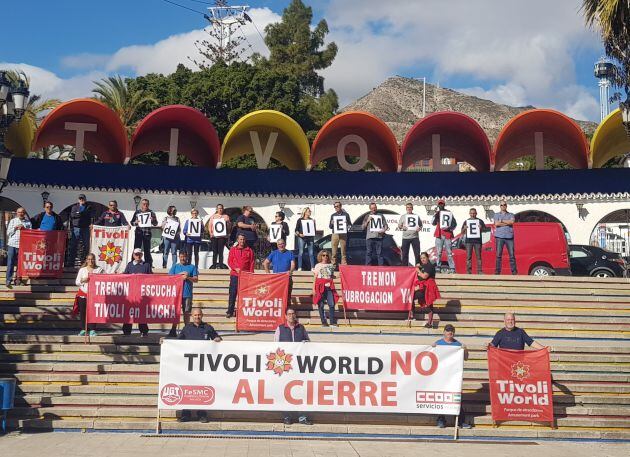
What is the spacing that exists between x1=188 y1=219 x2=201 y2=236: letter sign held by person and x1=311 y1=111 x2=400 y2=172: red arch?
30.7ft

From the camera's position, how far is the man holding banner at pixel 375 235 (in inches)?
765

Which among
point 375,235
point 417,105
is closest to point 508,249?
point 375,235

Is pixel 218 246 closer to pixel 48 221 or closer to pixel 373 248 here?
pixel 373 248

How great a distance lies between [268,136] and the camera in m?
29.8

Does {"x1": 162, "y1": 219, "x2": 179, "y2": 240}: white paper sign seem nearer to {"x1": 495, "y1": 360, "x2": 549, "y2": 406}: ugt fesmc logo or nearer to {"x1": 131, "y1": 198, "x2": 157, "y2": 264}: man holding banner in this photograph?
{"x1": 131, "y1": 198, "x2": 157, "y2": 264}: man holding banner

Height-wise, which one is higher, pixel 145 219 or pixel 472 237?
pixel 145 219

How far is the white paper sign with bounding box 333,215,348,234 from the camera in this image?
1975cm

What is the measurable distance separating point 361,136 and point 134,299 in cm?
1688

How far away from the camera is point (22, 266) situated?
57.9 feet

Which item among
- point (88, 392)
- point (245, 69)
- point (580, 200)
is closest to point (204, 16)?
point (245, 69)

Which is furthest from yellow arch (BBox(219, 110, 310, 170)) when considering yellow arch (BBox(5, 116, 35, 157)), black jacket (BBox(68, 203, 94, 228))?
black jacket (BBox(68, 203, 94, 228))

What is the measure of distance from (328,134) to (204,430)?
61.4ft

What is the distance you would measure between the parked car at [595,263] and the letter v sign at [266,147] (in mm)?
12068

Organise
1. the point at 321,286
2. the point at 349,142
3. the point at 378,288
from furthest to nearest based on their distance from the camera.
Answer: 1. the point at 349,142
2. the point at 378,288
3. the point at 321,286
